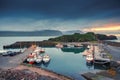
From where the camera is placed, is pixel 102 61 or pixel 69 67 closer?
pixel 69 67

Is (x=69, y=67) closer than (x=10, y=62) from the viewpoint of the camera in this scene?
No

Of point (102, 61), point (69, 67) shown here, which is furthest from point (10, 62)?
Result: point (102, 61)

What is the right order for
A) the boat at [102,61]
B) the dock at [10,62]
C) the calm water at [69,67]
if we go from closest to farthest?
the dock at [10,62] → the calm water at [69,67] → the boat at [102,61]

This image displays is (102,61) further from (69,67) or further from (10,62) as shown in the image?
(10,62)

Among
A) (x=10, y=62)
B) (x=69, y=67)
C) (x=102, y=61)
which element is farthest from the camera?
(x=102, y=61)

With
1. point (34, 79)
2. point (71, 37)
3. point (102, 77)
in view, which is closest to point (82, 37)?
point (71, 37)

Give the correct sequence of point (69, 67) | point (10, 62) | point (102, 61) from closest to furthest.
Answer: point (10, 62) → point (69, 67) → point (102, 61)

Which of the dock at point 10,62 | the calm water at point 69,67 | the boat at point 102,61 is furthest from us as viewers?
the boat at point 102,61

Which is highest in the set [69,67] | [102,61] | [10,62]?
[10,62]

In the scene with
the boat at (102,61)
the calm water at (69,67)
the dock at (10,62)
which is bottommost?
the calm water at (69,67)

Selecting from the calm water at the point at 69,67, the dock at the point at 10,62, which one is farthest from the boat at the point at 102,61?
the dock at the point at 10,62

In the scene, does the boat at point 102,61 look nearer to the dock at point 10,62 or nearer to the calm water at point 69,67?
the calm water at point 69,67

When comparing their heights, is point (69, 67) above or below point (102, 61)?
below

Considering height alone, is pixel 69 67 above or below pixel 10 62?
below
